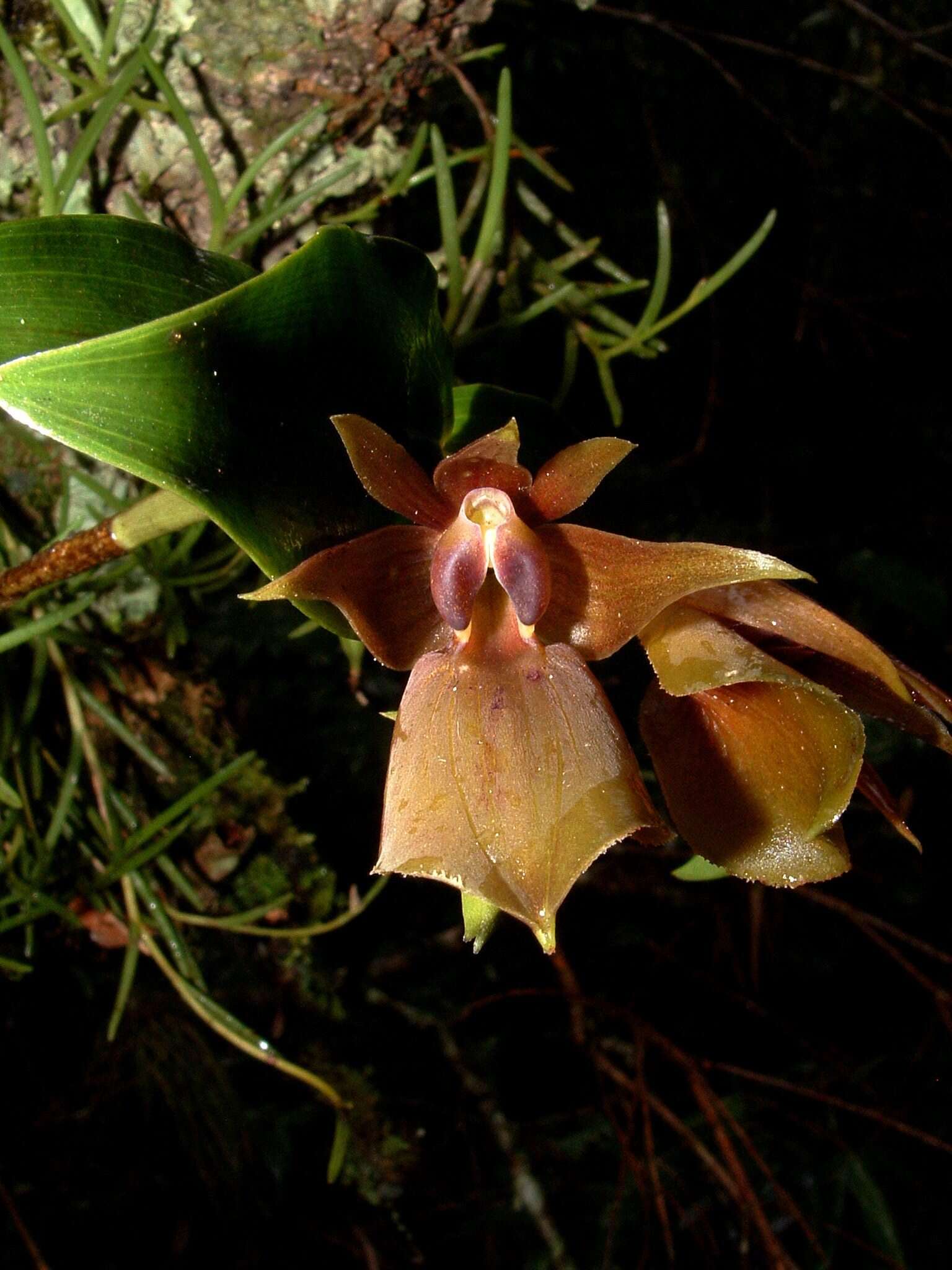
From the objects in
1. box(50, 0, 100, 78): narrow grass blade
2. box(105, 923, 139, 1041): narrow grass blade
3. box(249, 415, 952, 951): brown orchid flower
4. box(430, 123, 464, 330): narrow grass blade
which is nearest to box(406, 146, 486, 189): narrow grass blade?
box(430, 123, 464, 330): narrow grass blade

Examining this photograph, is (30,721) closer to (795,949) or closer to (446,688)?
(446,688)

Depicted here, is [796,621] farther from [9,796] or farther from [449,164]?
[9,796]

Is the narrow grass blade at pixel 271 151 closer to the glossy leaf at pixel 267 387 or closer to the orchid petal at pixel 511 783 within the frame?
the glossy leaf at pixel 267 387

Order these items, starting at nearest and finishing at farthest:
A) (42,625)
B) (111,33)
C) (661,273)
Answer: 1. (111,33)
2. (42,625)
3. (661,273)

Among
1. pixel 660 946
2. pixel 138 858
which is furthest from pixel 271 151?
pixel 660 946

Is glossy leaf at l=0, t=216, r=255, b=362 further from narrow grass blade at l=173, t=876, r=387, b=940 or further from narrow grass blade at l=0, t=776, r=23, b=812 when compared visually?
narrow grass blade at l=173, t=876, r=387, b=940
